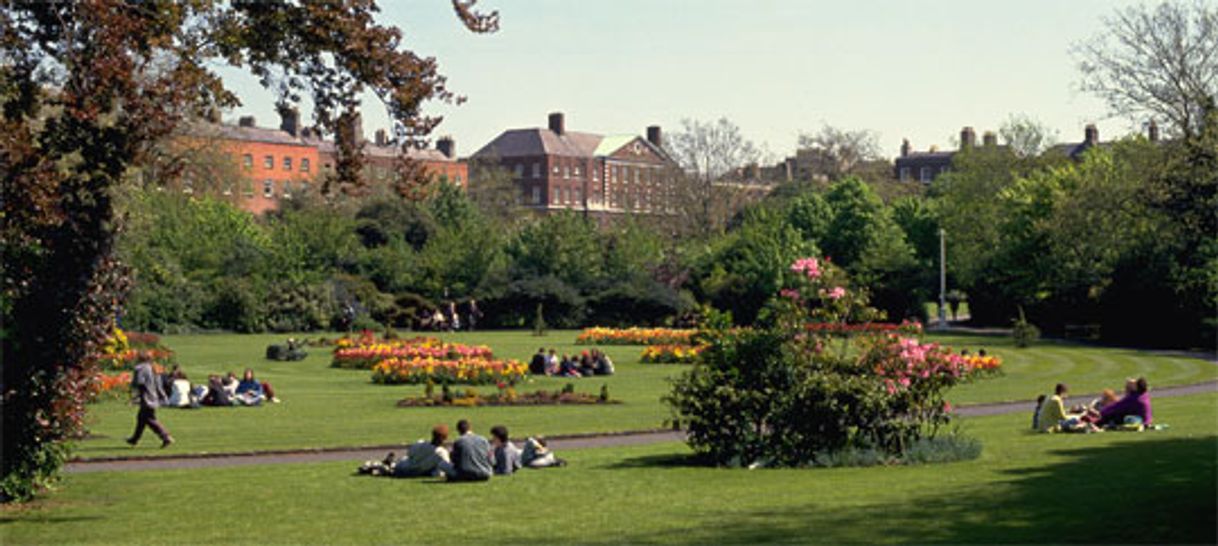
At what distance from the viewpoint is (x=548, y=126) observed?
509 ft

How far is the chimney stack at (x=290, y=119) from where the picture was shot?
60.3ft

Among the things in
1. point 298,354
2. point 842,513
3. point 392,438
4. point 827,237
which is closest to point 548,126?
point 827,237

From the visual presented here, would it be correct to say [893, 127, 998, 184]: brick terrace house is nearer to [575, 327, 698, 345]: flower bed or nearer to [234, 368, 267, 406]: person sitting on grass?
[575, 327, 698, 345]: flower bed

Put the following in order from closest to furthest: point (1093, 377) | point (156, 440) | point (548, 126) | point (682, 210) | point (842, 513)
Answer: point (842, 513), point (156, 440), point (1093, 377), point (682, 210), point (548, 126)

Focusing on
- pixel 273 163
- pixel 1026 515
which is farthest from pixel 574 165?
pixel 1026 515

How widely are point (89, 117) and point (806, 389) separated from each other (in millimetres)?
10050

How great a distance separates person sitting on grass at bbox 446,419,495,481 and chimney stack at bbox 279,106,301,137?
4.84 meters

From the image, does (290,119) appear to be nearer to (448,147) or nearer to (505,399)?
(505,399)

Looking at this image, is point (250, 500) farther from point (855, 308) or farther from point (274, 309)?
point (274, 309)

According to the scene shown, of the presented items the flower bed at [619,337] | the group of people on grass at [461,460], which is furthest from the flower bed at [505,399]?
the flower bed at [619,337]

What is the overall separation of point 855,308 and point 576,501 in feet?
21.1

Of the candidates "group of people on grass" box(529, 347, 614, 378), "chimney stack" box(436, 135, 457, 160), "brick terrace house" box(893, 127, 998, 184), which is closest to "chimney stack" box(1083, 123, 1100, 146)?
"brick terrace house" box(893, 127, 998, 184)

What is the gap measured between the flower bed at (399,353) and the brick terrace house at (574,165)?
98420 mm

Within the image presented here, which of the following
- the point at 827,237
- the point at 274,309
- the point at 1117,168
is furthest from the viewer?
the point at 827,237
